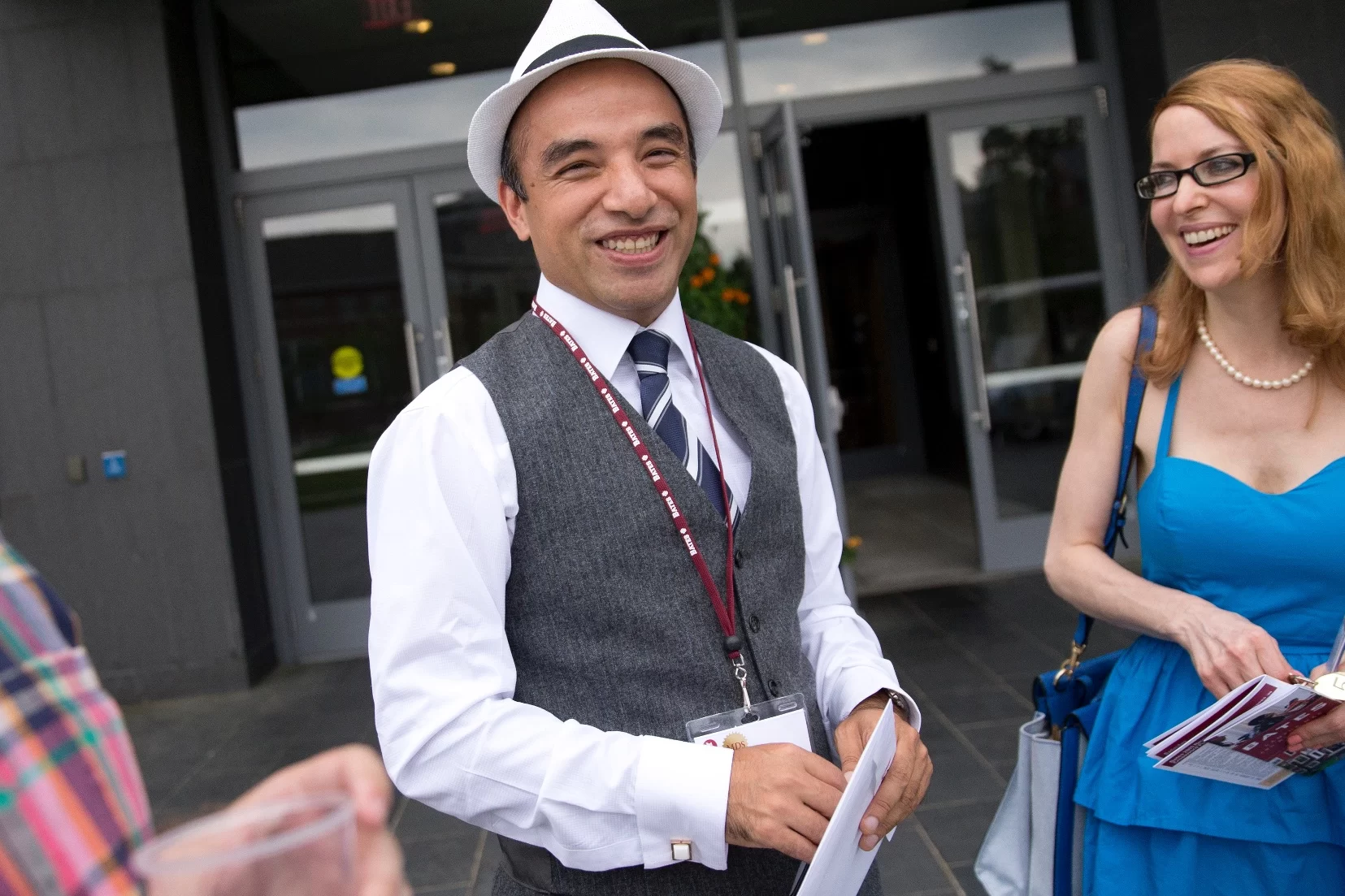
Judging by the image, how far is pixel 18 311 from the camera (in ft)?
18.5

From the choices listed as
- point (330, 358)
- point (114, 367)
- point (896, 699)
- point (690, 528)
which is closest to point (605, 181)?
point (690, 528)

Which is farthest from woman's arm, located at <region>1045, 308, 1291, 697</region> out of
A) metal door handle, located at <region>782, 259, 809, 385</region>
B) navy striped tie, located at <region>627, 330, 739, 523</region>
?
metal door handle, located at <region>782, 259, 809, 385</region>

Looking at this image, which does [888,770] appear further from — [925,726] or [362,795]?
[925,726]

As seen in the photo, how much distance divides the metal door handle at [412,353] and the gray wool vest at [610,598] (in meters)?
4.92

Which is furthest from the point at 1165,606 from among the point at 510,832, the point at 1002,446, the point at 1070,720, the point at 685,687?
the point at 1002,446

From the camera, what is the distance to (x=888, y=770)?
1.34 metres

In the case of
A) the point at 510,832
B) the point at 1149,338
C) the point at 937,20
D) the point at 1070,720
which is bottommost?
the point at 1070,720

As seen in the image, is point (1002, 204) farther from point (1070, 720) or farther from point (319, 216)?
point (1070, 720)

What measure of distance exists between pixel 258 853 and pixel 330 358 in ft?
20.0

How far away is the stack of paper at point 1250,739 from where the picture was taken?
1375mm

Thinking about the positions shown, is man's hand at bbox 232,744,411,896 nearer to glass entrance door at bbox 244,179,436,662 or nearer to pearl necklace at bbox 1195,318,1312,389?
pearl necklace at bbox 1195,318,1312,389

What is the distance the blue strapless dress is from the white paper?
20.4 inches

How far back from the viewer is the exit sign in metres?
6.24

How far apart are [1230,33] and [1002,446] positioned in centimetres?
241
